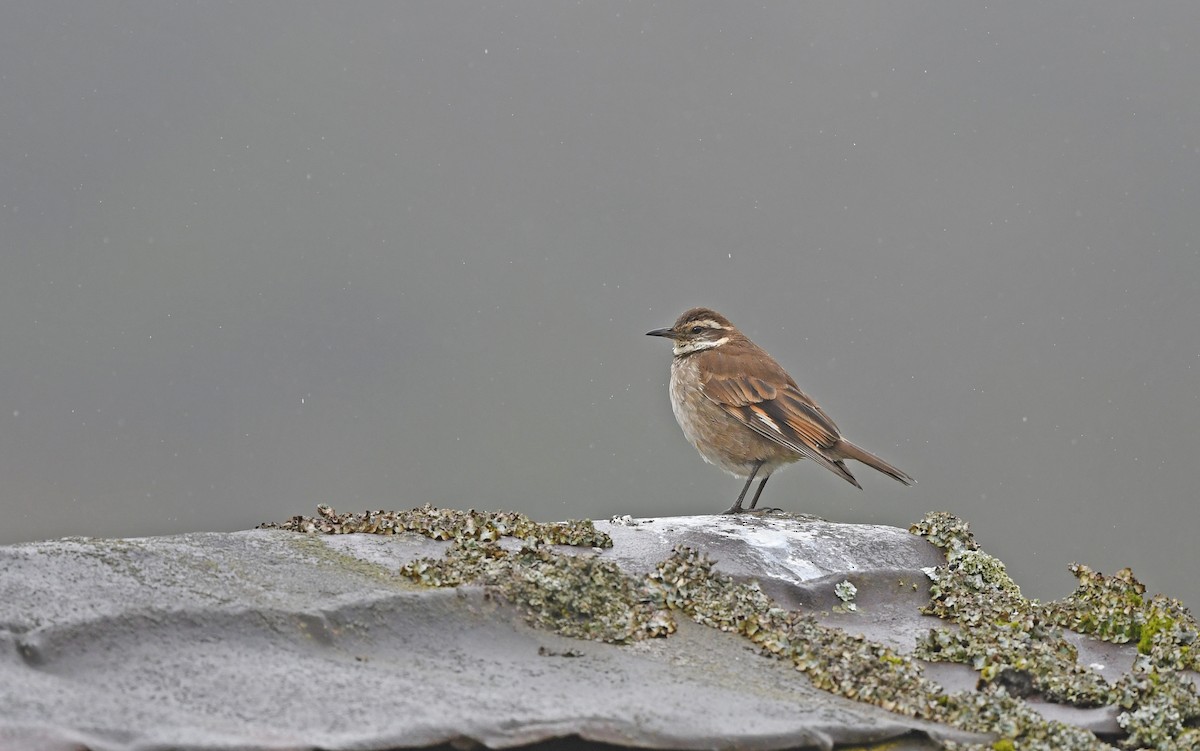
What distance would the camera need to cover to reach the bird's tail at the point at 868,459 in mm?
7293

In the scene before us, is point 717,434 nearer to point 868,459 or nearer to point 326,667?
point 868,459

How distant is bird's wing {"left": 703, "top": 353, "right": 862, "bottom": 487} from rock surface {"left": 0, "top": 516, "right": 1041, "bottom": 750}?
256 cm

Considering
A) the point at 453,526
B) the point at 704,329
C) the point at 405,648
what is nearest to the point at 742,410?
the point at 704,329

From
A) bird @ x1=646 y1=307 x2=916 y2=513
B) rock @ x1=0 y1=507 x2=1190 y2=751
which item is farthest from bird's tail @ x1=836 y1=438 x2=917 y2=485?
rock @ x1=0 y1=507 x2=1190 y2=751

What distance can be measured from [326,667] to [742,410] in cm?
462

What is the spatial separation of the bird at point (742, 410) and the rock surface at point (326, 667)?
103 inches

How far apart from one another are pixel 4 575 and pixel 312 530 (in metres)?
1.47

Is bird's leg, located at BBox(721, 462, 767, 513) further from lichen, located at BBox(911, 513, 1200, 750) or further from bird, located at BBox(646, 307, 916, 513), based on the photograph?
lichen, located at BBox(911, 513, 1200, 750)

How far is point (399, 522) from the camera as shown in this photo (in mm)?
5426

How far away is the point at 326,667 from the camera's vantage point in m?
3.78

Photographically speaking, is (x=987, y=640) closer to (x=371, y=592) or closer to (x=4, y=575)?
(x=371, y=592)

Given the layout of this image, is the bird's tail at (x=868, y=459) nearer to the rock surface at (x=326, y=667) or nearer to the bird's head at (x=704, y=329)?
the bird's head at (x=704, y=329)

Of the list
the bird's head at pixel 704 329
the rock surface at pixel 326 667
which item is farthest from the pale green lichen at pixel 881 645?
the bird's head at pixel 704 329

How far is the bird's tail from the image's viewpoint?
7.29 m
